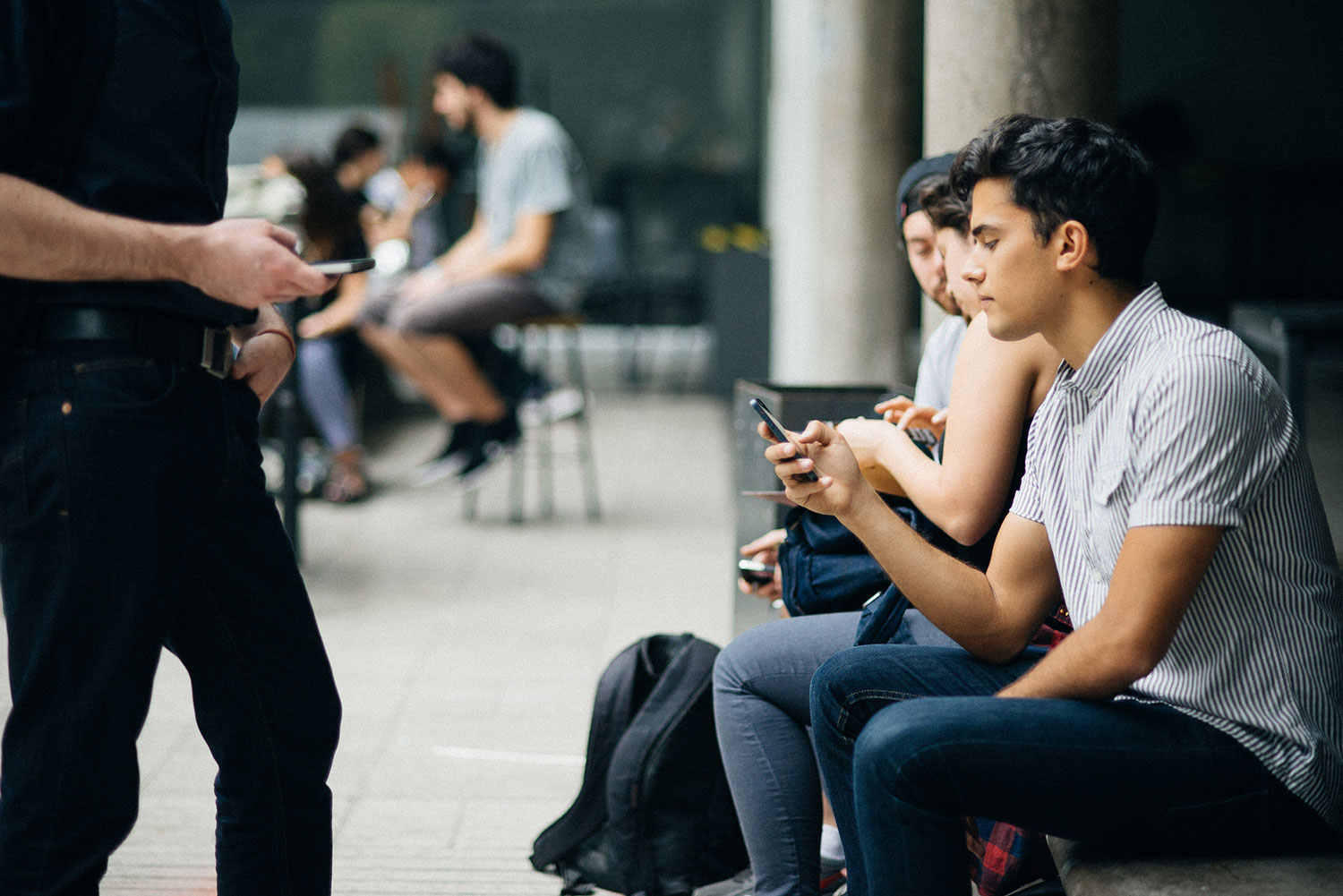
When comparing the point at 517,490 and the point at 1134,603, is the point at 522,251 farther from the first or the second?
the point at 1134,603

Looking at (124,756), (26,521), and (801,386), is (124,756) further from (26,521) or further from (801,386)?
(801,386)

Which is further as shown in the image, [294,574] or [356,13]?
[356,13]

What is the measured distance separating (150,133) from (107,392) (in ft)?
1.05

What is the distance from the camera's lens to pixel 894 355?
539 cm

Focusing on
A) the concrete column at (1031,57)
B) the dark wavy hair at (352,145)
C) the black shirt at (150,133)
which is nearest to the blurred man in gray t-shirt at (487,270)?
the dark wavy hair at (352,145)

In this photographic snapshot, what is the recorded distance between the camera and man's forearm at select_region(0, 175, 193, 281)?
156 centimetres

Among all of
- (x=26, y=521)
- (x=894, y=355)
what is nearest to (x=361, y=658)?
(x=894, y=355)

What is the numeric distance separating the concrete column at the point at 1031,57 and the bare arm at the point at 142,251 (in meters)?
1.92

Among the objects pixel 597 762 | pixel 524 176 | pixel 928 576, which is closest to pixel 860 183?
pixel 524 176

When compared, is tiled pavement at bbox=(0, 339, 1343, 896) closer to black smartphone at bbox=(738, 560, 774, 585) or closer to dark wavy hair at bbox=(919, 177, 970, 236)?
black smartphone at bbox=(738, 560, 774, 585)

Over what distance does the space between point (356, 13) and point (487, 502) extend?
7838 mm

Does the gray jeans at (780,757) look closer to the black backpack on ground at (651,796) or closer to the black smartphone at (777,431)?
the black backpack on ground at (651,796)

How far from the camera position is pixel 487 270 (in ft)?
19.9

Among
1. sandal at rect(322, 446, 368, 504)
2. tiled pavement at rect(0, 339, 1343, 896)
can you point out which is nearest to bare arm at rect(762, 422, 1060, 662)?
tiled pavement at rect(0, 339, 1343, 896)
